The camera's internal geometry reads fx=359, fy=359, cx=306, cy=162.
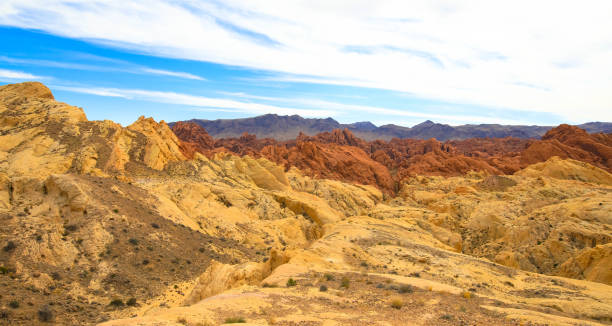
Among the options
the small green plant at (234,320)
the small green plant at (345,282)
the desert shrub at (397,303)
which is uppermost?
the small green plant at (234,320)

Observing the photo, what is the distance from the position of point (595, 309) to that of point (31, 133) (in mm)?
49385

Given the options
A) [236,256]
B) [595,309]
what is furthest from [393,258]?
[236,256]

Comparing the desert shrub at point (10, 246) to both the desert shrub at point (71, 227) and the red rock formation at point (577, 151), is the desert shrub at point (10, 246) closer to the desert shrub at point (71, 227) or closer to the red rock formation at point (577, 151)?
the desert shrub at point (71, 227)

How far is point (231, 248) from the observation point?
103ft

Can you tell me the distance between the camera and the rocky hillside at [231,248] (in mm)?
13445

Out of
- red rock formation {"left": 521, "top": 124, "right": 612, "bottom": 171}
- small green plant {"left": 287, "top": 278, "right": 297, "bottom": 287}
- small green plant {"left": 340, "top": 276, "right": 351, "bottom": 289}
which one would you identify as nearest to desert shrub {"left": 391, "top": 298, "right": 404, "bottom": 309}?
small green plant {"left": 340, "top": 276, "right": 351, "bottom": 289}

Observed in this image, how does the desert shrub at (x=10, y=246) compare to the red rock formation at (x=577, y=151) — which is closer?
the desert shrub at (x=10, y=246)

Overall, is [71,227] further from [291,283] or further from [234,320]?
[234,320]

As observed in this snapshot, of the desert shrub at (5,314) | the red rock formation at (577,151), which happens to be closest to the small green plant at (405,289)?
the desert shrub at (5,314)

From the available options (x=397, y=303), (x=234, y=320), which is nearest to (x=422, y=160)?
(x=397, y=303)

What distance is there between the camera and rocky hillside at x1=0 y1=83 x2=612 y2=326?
13445 millimetres

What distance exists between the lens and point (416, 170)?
324 feet

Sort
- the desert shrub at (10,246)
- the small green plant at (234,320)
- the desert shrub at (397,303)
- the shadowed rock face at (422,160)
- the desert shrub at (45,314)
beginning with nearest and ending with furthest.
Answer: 1. the small green plant at (234,320)
2. the desert shrub at (397,303)
3. the desert shrub at (45,314)
4. the desert shrub at (10,246)
5. the shadowed rock face at (422,160)

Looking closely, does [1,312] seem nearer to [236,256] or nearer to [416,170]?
[236,256]
